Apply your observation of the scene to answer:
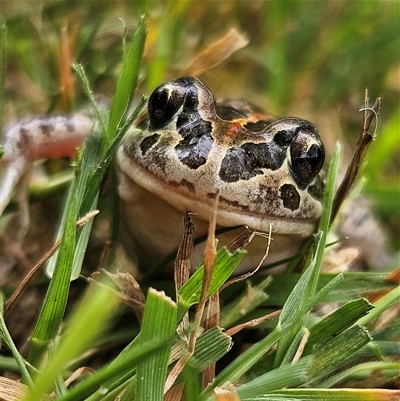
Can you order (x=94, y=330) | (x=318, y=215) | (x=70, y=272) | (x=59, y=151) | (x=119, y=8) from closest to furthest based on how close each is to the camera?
(x=94, y=330), (x=70, y=272), (x=318, y=215), (x=59, y=151), (x=119, y=8)

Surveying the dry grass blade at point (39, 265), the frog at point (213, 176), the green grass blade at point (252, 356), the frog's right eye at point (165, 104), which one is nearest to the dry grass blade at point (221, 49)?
the frog at point (213, 176)

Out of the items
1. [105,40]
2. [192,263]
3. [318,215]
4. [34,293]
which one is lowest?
[34,293]

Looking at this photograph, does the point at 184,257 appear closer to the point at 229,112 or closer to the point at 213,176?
the point at 213,176

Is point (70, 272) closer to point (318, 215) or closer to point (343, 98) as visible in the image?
point (318, 215)

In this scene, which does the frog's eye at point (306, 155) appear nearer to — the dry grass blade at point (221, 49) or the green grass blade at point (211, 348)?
the green grass blade at point (211, 348)

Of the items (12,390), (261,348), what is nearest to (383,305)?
(261,348)

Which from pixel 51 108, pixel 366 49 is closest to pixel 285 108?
pixel 366 49
